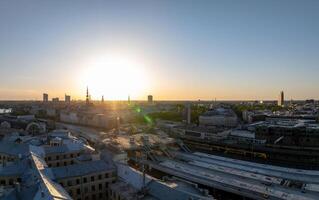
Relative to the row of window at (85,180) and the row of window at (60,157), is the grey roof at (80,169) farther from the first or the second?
the row of window at (60,157)

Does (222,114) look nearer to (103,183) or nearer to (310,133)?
(310,133)

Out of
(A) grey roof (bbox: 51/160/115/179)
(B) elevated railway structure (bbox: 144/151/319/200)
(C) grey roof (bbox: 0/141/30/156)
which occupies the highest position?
(C) grey roof (bbox: 0/141/30/156)

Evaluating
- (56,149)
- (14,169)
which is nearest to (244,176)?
(56,149)

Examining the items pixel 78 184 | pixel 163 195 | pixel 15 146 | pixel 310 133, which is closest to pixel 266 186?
pixel 163 195

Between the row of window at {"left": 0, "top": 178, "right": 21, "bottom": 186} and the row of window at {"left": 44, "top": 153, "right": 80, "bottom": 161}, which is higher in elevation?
the row of window at {"left": 44, "top": 153, "right": 80, "bottom": 161}

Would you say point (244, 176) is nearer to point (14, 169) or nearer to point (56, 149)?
point (56, 149)

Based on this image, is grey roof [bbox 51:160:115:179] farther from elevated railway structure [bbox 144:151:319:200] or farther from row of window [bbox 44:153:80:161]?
elevated railway structure [bbox 144:151:319:200]

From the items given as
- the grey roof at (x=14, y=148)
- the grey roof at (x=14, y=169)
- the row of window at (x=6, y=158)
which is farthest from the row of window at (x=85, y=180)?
the row of window at (x=6, y=158)

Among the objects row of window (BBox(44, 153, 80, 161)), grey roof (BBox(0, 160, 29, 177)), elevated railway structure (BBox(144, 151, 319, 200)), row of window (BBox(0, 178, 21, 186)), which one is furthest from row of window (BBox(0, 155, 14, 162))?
elevated railway structure (BBox(144, 151, 319, 200))
